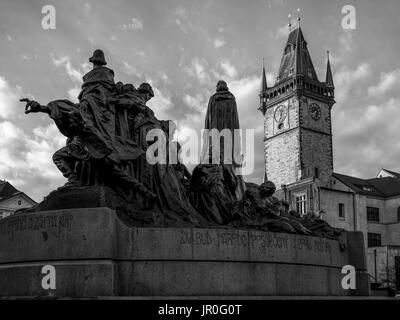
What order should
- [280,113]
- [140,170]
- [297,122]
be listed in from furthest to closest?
[280,113] → [297,122] → [140,170]

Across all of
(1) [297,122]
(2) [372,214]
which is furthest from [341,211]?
(1) [297,122]

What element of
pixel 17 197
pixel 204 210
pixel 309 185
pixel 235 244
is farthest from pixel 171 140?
pixel 309 185

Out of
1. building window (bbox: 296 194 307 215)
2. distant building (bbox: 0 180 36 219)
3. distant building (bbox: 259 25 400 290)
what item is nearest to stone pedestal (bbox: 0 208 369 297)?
distant building (bbox: 0 180 36 219)

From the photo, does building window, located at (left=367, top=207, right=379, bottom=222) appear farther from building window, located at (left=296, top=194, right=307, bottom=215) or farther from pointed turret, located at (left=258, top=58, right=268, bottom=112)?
pointed turret, located at (left=258, top=58, right=268, bottom=112)

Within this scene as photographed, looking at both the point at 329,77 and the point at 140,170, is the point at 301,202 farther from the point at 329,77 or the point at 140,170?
the point at 140,170

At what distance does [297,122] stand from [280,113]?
198 inches

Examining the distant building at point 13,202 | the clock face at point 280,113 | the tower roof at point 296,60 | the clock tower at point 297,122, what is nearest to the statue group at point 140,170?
the distant building at point 13,202

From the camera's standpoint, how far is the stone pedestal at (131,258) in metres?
10.9

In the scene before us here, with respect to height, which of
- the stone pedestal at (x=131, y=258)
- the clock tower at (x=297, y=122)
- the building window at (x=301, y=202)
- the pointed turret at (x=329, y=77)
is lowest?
the stone pedestal at (x=131, y=258)

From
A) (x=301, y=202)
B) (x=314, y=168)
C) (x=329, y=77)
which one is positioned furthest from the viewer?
(x=329, y=77)

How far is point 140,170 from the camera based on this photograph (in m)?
13.6

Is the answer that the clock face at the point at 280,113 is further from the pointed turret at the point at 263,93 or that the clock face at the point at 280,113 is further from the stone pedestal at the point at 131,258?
the stone pedestal at the point at 131,258

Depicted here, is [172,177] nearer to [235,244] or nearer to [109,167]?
[109,167]
